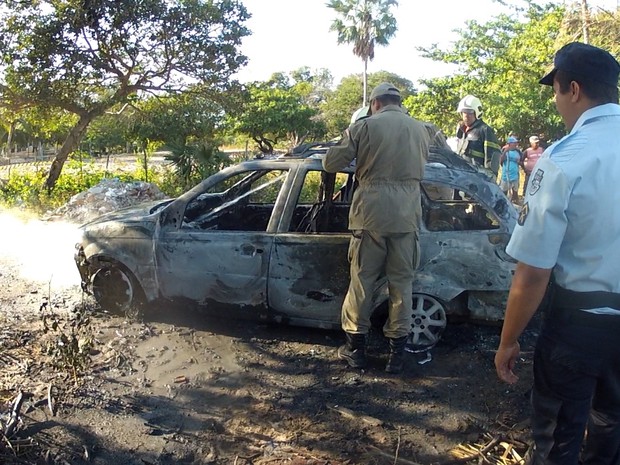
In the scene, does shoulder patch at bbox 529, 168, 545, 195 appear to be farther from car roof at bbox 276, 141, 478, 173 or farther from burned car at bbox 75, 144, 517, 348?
car roof at bbox 276, 141, 478, 173

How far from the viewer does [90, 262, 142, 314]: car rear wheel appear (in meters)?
4.67

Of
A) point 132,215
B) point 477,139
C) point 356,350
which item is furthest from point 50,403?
point 477,139

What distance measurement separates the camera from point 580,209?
1.76 meters

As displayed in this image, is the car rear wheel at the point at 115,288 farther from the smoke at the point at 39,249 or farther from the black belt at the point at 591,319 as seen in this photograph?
the black belt at the point at 591,319

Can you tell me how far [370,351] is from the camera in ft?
13.9

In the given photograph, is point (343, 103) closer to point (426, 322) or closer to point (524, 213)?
point (426, 322)

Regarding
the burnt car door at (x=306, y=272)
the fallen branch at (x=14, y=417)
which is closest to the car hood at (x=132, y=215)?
the burnt car door at (x=306, y=272)

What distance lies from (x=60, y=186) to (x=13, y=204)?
1.88m

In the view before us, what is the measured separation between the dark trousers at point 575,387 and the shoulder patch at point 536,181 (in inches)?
17.3

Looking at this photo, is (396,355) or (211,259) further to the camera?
(211,259)

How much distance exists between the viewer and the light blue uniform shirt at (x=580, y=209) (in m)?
1.74

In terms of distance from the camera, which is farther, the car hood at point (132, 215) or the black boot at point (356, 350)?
the car hood at point (132, 215)

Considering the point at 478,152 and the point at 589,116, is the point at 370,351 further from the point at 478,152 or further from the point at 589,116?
the point at 478,152

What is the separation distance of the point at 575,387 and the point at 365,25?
134ft
